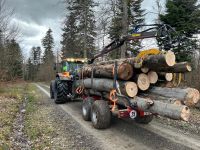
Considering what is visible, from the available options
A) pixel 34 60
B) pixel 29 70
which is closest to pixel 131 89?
pixel 29 70

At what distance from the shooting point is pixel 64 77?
15305mm

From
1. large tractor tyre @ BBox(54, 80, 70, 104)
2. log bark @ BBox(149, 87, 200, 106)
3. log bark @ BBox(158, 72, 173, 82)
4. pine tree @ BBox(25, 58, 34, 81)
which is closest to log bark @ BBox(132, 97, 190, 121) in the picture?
log bark @ BBox(149, 87, 200, 106)

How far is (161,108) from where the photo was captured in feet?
23.8

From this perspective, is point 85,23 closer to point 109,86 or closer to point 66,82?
point 66,82

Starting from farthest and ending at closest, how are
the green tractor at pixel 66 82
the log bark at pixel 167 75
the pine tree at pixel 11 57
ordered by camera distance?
the pine tree at pixel 11 57, the green tractor at pixel 66 82, the log bark at pixel 167 75

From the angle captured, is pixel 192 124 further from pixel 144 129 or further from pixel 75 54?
pixel 75 54

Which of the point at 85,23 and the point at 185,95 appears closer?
the point at 185,95

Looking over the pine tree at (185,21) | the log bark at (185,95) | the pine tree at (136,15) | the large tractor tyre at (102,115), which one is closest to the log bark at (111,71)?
the large tractor tyre at (102,115)

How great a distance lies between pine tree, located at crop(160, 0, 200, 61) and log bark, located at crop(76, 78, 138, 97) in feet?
40.1

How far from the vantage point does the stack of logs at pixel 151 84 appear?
24.3ft

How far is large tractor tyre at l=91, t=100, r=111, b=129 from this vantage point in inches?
361

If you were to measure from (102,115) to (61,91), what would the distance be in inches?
255

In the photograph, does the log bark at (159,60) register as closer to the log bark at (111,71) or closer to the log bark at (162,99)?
the log bark at (111,71)

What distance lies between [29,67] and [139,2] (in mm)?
76242
